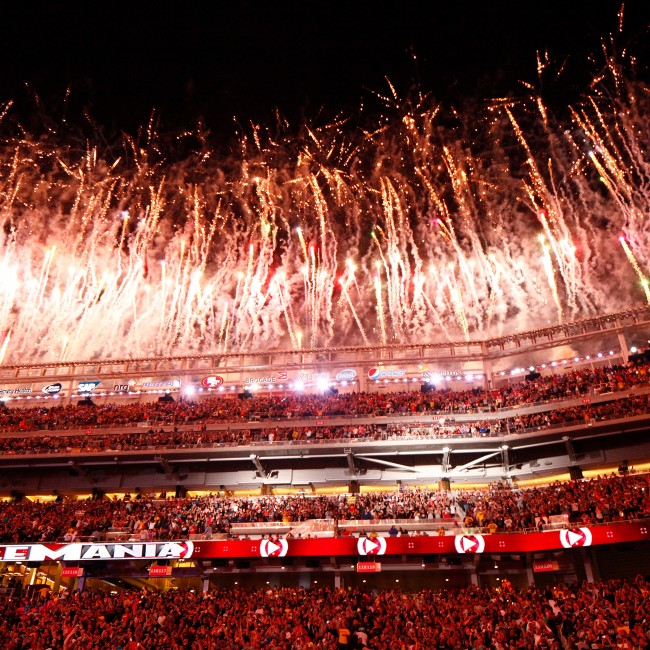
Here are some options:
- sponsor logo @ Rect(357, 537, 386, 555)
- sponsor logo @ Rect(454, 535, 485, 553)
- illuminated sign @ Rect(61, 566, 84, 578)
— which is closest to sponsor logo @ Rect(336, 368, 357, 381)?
sponsor logo @ Rect(357, 537, 386, 555)

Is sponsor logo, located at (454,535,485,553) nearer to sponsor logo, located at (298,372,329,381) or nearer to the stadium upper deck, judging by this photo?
the stadium upper deck

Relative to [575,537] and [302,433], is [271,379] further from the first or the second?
[575,537]

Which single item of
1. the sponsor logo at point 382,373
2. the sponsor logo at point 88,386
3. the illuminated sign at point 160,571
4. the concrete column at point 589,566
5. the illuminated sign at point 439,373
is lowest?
the concrete column at point 589,566

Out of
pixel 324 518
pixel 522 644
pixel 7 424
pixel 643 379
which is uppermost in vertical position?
pixel 7 424

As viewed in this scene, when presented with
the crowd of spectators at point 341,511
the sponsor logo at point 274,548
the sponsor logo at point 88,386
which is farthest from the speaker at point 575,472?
the sponsor logo at point 88,386

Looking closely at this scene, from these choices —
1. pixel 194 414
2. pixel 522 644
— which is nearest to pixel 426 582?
pixel 522 644

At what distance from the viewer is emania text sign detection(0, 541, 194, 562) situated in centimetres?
2872

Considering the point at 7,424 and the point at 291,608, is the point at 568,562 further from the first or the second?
the point at 7,424

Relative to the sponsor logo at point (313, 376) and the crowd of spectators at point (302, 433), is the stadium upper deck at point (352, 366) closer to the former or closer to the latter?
the sponsor logo at point (313, 376)

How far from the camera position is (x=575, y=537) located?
25797 mm

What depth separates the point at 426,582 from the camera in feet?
95.5

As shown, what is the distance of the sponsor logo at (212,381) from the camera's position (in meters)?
48.4

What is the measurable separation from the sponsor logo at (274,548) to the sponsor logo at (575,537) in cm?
1287

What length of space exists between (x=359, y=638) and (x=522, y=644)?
18.5 feet
